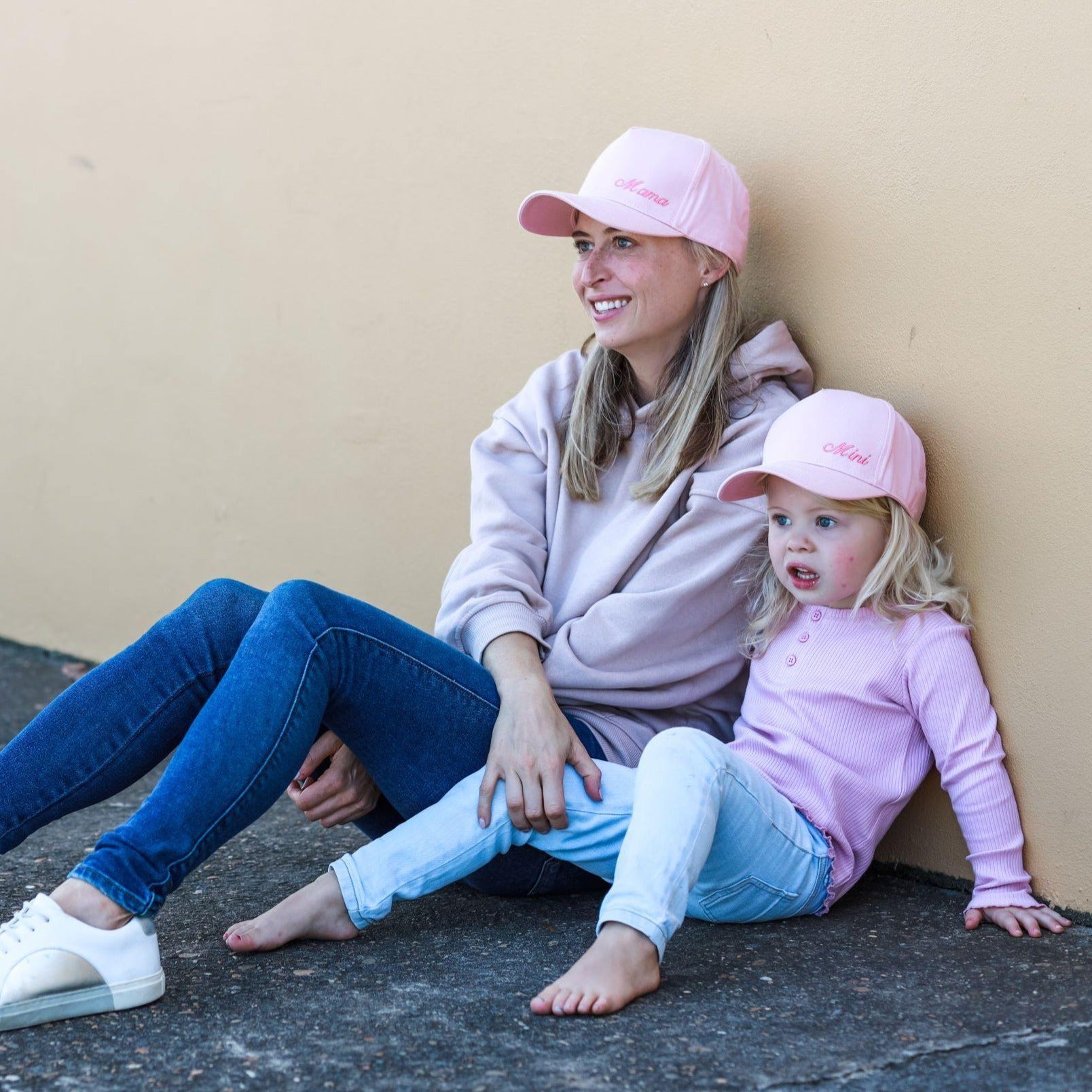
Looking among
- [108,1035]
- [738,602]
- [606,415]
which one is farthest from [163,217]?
[108,1035]

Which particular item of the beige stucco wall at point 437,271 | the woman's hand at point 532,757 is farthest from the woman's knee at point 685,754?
the beige stucco wall at point 437,271

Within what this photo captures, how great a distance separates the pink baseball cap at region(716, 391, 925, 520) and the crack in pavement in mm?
807

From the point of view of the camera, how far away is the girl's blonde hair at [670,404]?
2.42 m

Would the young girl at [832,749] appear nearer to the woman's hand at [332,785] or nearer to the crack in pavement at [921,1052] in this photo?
the woman's hand at [332,785]

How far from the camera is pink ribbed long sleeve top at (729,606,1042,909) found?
2207mm

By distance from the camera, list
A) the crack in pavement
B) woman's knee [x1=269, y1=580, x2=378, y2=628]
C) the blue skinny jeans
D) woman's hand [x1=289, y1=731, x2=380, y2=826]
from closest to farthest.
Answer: the crack in pavement, the blue skinny jeans, woman's knee [x1=269, y1=580, x2=378, y2=628], woman's hand [x1=289, y1=731, x2=380, y2=826]

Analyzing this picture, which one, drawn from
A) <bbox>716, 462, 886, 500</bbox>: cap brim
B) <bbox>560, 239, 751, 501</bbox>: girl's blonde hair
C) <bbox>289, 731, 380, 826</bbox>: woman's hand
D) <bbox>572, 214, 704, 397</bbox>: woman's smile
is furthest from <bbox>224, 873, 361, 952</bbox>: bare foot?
<bbox>572, 214, 704, 397</bbox>: woman's smile

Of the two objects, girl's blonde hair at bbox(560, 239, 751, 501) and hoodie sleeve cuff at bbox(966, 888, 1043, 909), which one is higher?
girl's blonde hair at bbox(560, 239, 751, 501)

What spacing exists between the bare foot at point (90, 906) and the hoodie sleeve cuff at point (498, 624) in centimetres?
74

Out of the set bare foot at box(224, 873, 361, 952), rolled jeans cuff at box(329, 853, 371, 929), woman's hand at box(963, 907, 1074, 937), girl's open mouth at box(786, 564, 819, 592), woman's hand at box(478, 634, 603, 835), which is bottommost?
bare foot at box(224, 873, 361, 952)

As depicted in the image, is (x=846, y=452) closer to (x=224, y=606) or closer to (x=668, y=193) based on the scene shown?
(x=668, y=193)

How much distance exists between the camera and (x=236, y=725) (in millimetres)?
1999

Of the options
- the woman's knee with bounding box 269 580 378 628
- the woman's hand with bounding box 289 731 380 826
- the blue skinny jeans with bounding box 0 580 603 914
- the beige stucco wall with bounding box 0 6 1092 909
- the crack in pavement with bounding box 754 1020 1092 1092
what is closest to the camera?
the crack in pavement with bounding box 754 1020 1092 1092

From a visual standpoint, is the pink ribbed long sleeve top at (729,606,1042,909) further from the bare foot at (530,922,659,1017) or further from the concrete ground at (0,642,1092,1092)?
the bare foot at (530,922,659,1017)
